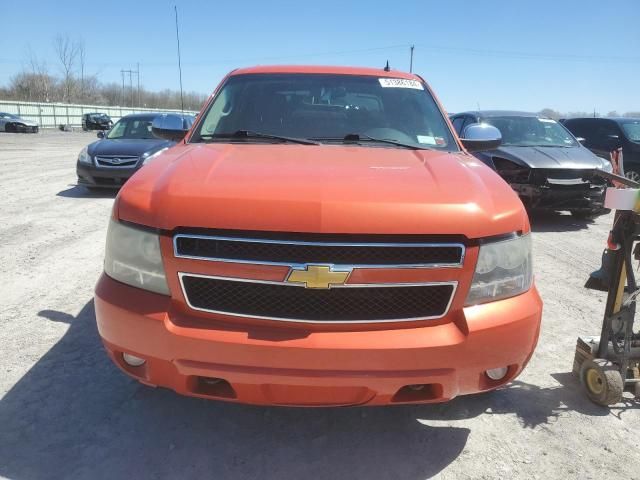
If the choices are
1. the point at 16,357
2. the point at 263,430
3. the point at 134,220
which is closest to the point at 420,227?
the point at 134,220

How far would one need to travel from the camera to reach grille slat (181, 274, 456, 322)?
1.95 m

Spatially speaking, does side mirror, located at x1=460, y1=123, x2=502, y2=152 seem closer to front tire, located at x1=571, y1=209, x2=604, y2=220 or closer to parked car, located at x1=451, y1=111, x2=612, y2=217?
parked car, located at x1=451, y1=111, x2=612, y2=217

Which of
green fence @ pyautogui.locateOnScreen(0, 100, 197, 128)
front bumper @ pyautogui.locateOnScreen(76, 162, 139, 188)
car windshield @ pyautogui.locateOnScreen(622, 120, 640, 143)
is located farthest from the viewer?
green fence @ pyautogui.locateOnScreen(0, 100, 197, 128)

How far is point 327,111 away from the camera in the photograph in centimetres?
339

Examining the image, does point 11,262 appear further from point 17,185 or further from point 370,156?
point 17,185

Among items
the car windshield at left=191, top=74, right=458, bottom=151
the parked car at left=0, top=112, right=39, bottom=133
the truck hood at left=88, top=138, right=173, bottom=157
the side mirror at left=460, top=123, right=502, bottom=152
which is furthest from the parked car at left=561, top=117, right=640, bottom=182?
the parked car at left=0, top=112, right=39, bottom=133

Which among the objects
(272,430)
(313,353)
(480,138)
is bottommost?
(272,430)

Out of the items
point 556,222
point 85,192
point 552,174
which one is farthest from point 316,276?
point 85,192

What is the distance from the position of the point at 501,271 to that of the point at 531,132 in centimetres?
743

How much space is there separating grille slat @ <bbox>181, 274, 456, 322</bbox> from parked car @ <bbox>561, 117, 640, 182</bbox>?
1033 cm

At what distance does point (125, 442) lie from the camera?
7.72 feet

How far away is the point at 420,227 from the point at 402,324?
1.29 feet

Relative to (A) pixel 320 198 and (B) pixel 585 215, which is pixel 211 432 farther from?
(B) pixel 585 215

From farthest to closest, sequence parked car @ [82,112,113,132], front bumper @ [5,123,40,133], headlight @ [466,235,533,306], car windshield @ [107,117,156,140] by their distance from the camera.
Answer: parked car @ [82,112,113,132] < front bumper @ [5,123,40,133] < car windshield @ [107,117,156,140] < headlight @ [466,235,533,306]
